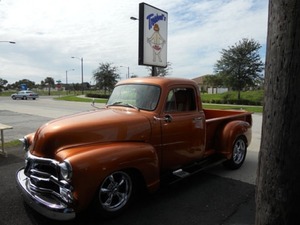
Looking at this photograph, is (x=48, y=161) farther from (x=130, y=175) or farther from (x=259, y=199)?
(x=259, y=199)

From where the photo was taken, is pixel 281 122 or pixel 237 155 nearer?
pixel 281 122

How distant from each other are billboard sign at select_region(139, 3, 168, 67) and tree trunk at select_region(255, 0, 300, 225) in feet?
31.3

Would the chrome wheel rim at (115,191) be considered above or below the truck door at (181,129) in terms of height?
below

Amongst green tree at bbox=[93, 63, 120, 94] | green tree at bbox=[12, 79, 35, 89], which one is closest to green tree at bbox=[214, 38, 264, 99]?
green tree at bbox=[93, 63, 120, 94]

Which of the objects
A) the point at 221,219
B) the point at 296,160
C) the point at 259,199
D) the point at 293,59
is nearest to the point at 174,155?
the point at 221,219

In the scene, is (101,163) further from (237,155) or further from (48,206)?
(237,155)

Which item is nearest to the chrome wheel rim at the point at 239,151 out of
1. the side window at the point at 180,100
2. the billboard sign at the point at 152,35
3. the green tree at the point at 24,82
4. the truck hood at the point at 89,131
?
the side window at the point at 180,100

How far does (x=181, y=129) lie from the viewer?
15.9 feet

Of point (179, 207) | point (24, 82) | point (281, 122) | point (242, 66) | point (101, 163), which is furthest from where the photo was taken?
point (24, 82)

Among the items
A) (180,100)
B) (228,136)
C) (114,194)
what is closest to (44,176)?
(114,194)

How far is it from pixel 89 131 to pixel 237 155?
375 cm

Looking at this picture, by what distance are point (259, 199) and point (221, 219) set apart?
1415mm

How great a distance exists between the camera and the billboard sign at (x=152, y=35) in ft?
37.4

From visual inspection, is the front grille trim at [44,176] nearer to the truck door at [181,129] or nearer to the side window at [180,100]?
the truck door at [181,129]
